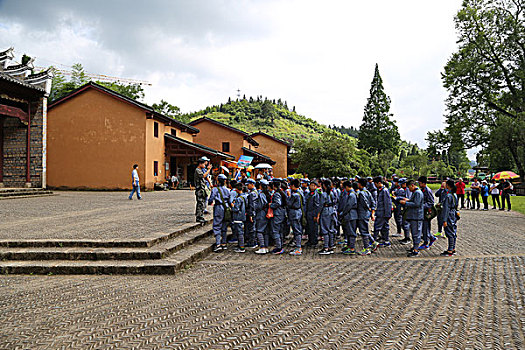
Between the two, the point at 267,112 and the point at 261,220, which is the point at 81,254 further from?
Result: the point at 267,112

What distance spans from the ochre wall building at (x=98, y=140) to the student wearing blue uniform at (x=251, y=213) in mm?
18988

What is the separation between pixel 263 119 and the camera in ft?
437

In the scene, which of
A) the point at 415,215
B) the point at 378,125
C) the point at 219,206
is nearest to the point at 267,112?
the point at 378,125

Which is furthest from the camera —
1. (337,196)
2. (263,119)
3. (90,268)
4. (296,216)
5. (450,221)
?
(263,119)

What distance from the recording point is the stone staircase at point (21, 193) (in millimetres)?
19050

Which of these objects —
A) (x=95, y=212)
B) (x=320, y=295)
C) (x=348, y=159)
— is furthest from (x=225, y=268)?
(x=348, y=159)

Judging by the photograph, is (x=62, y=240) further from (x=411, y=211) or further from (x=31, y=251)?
(x=411, y=211)

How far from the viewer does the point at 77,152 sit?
27.1 m

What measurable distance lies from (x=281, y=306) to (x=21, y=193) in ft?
67.3

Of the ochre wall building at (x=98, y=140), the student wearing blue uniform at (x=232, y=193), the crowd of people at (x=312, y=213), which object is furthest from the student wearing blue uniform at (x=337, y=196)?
the ochre wall building at (x=98, y=140)

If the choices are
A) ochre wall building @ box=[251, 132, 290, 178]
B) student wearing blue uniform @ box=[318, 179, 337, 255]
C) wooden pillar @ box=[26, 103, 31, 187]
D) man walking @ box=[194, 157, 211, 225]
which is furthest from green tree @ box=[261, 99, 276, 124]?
student wearing blue uniform @ box=[318, 179, 337, 255]

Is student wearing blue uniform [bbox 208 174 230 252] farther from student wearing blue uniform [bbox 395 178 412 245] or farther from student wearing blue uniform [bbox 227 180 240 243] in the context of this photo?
student wearing blue uniform [bbox 395 178 412 245]

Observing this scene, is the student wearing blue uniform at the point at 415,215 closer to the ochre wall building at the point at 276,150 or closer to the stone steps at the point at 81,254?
the stone steps at the point at 81,254

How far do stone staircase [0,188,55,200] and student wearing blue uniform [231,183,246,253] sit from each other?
52.1 feet
